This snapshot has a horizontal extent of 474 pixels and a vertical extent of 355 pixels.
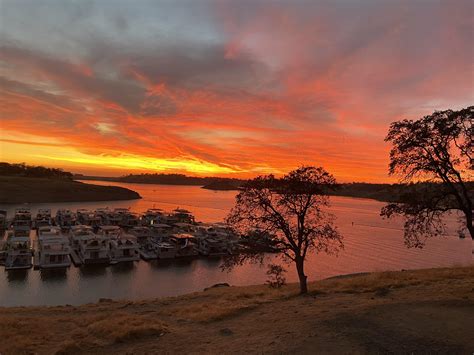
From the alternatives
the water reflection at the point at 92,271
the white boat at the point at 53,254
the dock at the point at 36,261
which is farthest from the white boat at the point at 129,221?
the water reflection at the point at 92,271

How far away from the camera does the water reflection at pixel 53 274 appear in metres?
45.3

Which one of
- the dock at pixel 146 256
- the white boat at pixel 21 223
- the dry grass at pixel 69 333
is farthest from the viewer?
the white boat at pixel 21 223

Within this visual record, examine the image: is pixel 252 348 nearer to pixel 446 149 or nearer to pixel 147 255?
pixel 446 149

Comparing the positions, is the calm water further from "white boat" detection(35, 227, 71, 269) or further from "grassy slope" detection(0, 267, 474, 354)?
"grassy slope" detection(0, 267, 474, 354)

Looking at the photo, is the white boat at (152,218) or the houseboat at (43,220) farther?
the white boat at (152,218)

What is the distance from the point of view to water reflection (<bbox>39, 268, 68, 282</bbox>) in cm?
4534

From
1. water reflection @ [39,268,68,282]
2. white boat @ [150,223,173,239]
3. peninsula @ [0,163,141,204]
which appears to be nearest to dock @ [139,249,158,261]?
white boat @ [150,223,173,239]

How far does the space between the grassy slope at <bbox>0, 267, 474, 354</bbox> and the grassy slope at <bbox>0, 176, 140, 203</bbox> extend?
153230mm

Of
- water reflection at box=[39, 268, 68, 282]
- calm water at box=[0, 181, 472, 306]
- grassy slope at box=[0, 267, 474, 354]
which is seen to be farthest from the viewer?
water reflection at box=[39, 268, 68, 282]

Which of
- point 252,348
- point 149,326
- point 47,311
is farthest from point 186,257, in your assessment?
point 252,348

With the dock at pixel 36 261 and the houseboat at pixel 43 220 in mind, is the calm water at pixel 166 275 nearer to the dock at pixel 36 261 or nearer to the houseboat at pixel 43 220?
the dock at pixel 36 261

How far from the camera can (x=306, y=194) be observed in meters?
24.7

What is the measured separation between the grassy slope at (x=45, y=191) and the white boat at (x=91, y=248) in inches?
4300

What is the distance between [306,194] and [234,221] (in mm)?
5412
